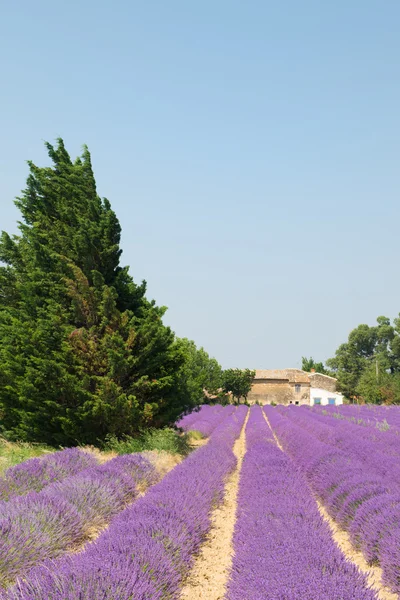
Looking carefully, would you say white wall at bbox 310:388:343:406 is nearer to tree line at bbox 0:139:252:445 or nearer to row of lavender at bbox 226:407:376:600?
tree line at bbox 0:139:252:445

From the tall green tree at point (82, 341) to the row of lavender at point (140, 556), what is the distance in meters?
4.86

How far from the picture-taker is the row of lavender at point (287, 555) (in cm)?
302

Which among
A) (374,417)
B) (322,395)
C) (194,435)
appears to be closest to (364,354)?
(322,395)

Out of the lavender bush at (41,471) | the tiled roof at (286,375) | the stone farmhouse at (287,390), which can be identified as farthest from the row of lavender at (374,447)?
the tiled roof at (286,375)

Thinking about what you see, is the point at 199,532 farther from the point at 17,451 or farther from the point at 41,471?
the point at 17,451

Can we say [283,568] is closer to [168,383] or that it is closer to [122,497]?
[122,497]

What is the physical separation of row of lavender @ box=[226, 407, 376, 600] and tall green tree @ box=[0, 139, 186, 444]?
5.77m

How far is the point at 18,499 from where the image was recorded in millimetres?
5691

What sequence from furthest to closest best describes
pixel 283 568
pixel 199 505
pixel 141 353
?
pixel 141 353 → pixel 199 505 → pixel 283 568

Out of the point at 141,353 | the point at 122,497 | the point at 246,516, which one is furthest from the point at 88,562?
the point at 141,353

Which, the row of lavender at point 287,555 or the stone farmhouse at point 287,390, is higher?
the stone farmhouse at point 287,390

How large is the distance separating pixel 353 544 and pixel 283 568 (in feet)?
8.47

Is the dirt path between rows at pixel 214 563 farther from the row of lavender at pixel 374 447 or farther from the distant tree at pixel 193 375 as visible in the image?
the distant tree at pixel 193 375

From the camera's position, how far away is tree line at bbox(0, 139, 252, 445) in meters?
11.6
